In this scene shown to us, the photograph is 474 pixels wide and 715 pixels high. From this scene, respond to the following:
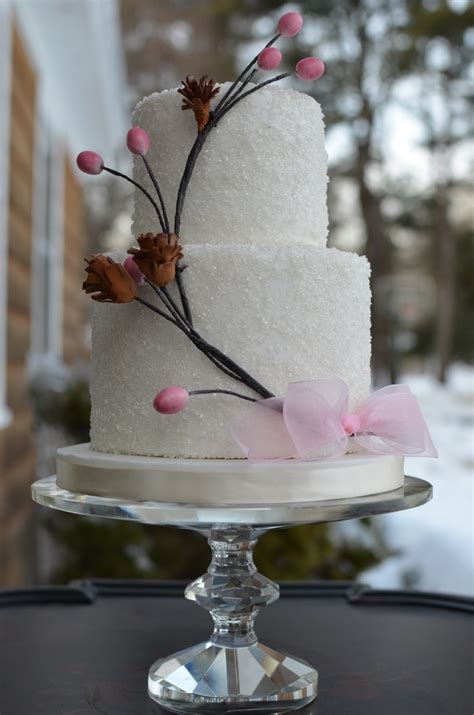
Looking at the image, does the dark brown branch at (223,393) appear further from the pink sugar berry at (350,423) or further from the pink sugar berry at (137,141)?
the pink sugar berry at (137,141)

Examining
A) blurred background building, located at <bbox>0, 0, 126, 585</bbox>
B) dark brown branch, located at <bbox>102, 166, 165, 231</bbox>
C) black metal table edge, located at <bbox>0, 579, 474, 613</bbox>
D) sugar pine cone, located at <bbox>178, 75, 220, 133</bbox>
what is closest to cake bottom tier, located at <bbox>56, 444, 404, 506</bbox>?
dark brown branch, located at <bbox>102, 166, 165, 231</bbox>

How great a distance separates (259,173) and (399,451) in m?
0.33

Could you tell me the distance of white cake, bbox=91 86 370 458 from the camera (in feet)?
2.93

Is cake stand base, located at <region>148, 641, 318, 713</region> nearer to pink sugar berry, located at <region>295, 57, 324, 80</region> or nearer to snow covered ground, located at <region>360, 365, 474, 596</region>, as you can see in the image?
pink sugar berry, located at <region>295, 57, 324, 80</region>

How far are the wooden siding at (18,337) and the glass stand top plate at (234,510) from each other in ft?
7.19

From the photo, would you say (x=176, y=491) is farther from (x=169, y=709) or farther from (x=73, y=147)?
(x=73, y=147)

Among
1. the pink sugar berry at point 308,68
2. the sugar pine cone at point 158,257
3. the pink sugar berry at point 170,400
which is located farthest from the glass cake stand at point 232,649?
the pink sugar berry at point 308,68

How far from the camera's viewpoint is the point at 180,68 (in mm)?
8039

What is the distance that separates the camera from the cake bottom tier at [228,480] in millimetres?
812

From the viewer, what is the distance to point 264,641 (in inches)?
46.9

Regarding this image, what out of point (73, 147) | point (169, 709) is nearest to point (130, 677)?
point (169, 709)

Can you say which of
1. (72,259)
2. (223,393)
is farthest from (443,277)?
(223,393)

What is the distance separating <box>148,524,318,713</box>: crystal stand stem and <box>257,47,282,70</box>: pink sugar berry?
1.63ft

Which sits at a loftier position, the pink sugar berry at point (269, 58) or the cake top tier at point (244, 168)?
the pink sugar berry at point (269, 58)
